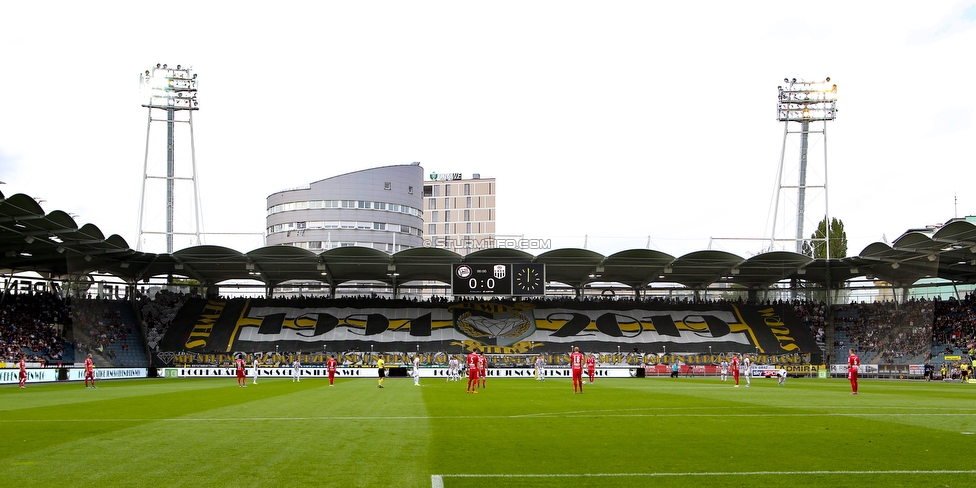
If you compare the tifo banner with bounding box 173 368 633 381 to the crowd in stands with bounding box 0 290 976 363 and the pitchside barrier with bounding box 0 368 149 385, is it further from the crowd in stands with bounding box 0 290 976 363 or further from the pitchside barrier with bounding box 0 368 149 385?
the crowd in stands with bounding box 0 290 976 363

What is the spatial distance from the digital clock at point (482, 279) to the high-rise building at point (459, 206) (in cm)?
7611

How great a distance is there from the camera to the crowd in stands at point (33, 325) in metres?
51.8

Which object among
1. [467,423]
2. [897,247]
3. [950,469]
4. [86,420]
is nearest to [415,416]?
[467,423]

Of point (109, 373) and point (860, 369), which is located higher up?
point (860, 369)

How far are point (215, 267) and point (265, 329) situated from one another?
20.7 feet

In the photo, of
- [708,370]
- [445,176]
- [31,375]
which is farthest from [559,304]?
[445,176]

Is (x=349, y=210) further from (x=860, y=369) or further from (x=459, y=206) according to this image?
(x=860, y=369)

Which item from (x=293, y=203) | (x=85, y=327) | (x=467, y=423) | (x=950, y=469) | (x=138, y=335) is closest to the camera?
(x=950, y=469)

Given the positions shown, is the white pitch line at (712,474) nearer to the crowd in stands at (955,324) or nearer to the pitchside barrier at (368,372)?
the pitchside barrier at (368,372)

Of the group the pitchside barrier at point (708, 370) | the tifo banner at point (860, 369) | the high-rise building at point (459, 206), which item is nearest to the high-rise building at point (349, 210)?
the high-rise building at point (459, 206)

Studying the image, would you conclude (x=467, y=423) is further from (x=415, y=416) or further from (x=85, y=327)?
(x=85, y=327)

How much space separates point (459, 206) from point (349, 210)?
33.8m

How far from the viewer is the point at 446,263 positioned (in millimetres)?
62031

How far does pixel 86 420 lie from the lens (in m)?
18.7
